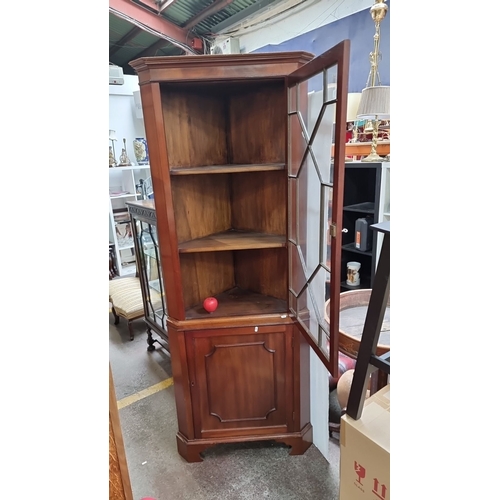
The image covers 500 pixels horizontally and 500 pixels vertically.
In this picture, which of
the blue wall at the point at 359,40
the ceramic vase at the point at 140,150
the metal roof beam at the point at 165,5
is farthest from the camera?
the ceramic vase at the point at 140,150

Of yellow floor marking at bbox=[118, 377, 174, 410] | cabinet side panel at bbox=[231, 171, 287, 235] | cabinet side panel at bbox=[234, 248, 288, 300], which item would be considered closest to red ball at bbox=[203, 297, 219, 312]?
cabinet side panel at bbox=[234, 248, 288, 300]

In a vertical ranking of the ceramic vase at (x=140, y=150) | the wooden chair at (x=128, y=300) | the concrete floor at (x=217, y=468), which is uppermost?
the ceramic vase at (x=140, y=150)

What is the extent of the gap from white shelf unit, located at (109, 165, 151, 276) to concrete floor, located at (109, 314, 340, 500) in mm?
2680

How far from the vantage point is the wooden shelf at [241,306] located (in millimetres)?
1617

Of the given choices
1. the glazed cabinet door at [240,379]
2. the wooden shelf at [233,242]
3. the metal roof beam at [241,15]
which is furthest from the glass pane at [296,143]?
the metal roof beam at [241,15]

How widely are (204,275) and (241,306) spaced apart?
0.26 meters

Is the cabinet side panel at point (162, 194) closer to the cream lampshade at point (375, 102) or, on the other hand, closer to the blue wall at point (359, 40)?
the cream lampshade at point (375, 102)

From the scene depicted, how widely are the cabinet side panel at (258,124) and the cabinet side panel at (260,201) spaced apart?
0.08 metres

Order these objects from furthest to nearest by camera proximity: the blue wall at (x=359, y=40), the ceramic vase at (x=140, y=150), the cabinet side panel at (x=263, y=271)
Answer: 1. the ceramic vase at (x=140, y=150)
2. the blue wall at (x=359, y=40)
3. the cabinet side panel at (x=263, y=271)

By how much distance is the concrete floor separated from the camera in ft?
5.25

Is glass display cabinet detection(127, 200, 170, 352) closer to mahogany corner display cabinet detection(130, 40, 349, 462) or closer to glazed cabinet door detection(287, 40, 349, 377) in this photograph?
mahogany corner display cabinet detection(130, 40, 349, 462)
